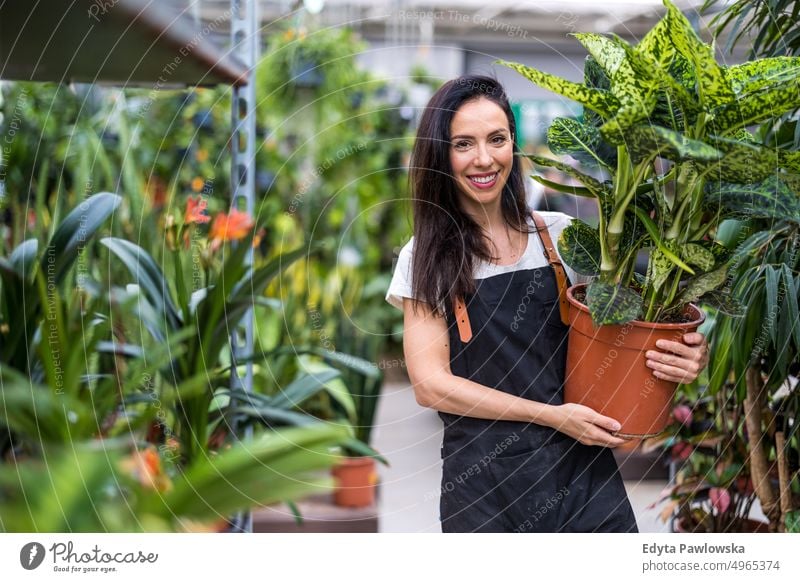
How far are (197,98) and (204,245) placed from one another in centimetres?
242

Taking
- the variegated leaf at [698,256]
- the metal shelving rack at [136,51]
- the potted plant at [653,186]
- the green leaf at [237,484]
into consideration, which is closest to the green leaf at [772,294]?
the potted plant at [653,186]

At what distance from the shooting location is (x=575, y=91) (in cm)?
104

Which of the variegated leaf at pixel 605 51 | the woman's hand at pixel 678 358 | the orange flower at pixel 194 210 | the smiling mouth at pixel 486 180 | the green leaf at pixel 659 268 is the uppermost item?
the variegated leaf at pixel 605 51

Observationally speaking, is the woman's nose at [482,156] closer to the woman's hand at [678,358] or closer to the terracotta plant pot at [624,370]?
the terracotta plant pot at [624,370]

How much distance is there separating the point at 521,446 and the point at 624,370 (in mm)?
219

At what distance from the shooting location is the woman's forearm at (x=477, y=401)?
4.00ft

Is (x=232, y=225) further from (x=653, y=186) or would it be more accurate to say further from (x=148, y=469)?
(x=653, y=186)

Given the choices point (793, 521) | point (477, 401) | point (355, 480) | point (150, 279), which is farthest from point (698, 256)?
point (355, 480)

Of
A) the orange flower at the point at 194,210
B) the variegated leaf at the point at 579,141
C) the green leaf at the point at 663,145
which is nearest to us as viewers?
the green leaf at the point at 663,145

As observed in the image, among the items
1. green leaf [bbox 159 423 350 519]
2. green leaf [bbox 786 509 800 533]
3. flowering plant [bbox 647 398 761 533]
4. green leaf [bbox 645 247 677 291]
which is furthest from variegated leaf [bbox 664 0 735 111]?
flowering plant [bbox 647 398 761 533]

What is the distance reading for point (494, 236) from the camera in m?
1.33

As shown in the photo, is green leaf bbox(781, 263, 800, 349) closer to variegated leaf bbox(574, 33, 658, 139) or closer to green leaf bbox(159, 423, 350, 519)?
variegated leaf bbox(574, 33, 658, 139)

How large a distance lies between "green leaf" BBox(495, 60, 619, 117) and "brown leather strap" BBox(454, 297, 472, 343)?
37 centimetres

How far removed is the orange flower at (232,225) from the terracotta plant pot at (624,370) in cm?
91
